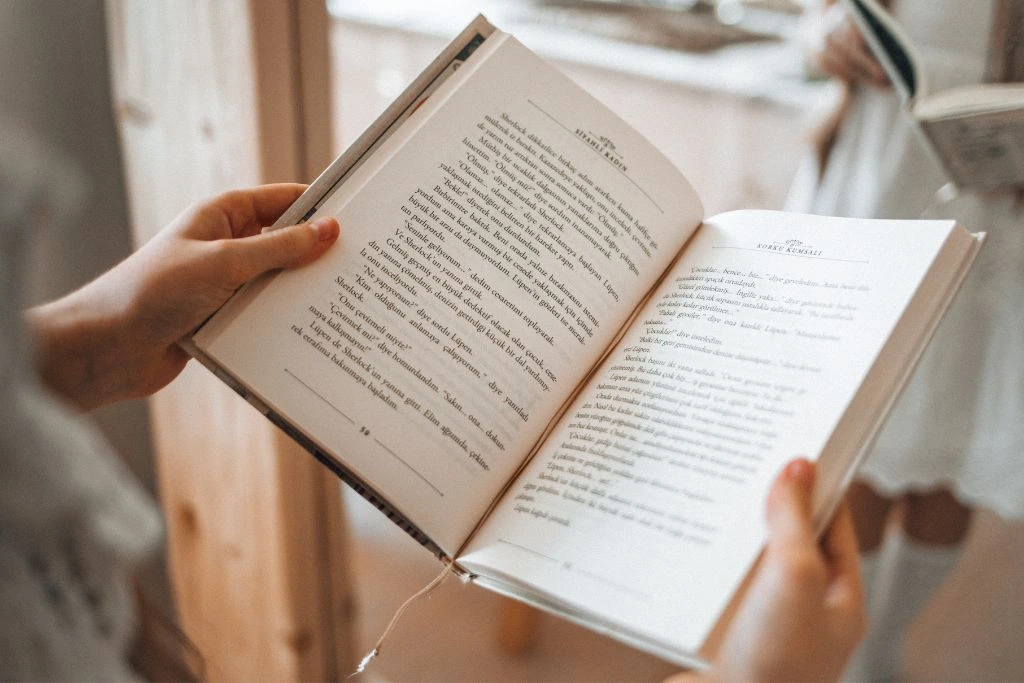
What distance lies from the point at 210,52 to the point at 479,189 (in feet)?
1.36

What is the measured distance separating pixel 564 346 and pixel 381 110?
3.09 feet

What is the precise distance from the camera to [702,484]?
452 millimetres

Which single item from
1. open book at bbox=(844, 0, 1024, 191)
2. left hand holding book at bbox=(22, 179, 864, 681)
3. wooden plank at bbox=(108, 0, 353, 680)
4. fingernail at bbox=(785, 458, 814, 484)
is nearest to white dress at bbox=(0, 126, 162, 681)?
left hand holding book at bbox=(22, 179, 864, 681)

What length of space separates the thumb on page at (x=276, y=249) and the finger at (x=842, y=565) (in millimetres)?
335

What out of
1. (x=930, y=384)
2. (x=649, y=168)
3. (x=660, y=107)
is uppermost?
(x=660, y=107)

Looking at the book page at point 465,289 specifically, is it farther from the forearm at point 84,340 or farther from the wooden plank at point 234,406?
the wooden plank at point 234,406

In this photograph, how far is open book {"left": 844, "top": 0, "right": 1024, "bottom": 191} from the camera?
0.77 meters

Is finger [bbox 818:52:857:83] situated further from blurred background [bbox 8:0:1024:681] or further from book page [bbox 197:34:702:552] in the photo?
book page [bbox 197:34:702:552]

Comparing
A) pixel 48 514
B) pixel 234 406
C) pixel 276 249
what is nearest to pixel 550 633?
pixel 234 406

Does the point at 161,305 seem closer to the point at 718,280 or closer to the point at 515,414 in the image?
the point at 515,414

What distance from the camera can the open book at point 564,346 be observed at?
45 centimetres

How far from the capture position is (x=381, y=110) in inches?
54.3

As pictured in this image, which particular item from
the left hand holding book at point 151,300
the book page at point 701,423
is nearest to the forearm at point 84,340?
the left hand holding book at point 151,300

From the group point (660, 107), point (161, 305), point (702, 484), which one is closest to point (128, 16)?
point (161, 305)
